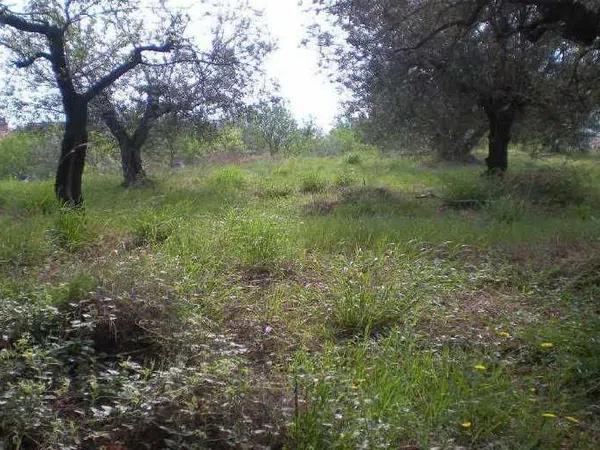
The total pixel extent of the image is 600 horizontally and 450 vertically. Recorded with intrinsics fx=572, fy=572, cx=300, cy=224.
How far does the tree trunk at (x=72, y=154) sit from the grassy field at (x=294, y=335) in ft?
5.72

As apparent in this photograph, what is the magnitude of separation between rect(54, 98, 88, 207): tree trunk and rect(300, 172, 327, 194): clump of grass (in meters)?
5.03

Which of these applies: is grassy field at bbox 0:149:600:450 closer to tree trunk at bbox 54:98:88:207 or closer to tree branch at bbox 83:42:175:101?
tree trunk at bbox 54:98:88:207

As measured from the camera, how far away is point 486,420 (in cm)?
308

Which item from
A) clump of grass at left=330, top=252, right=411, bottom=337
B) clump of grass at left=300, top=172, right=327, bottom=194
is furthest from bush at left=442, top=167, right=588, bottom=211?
clump of grass at left=330, top=252, right=411, bottom=337

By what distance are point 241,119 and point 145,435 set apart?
40.3 ft

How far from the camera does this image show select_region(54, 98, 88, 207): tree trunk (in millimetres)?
9305

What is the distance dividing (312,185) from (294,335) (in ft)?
29.7

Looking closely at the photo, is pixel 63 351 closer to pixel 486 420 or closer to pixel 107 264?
pixel 107 264

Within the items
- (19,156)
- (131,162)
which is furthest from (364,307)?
(19,156)

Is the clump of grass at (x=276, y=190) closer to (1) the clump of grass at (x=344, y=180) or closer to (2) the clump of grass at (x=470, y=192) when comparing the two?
(1) the clump of grass at (x=344, y=180)

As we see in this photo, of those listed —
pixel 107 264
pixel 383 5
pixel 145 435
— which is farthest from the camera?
pixel 383 5

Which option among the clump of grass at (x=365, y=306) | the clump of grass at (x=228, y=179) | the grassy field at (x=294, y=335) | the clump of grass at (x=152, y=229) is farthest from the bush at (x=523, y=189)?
the clump of grass at (x=365, y=306)

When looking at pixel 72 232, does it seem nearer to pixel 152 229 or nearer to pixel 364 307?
pixel 152 229

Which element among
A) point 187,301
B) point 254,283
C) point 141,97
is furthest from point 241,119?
point 187,301
